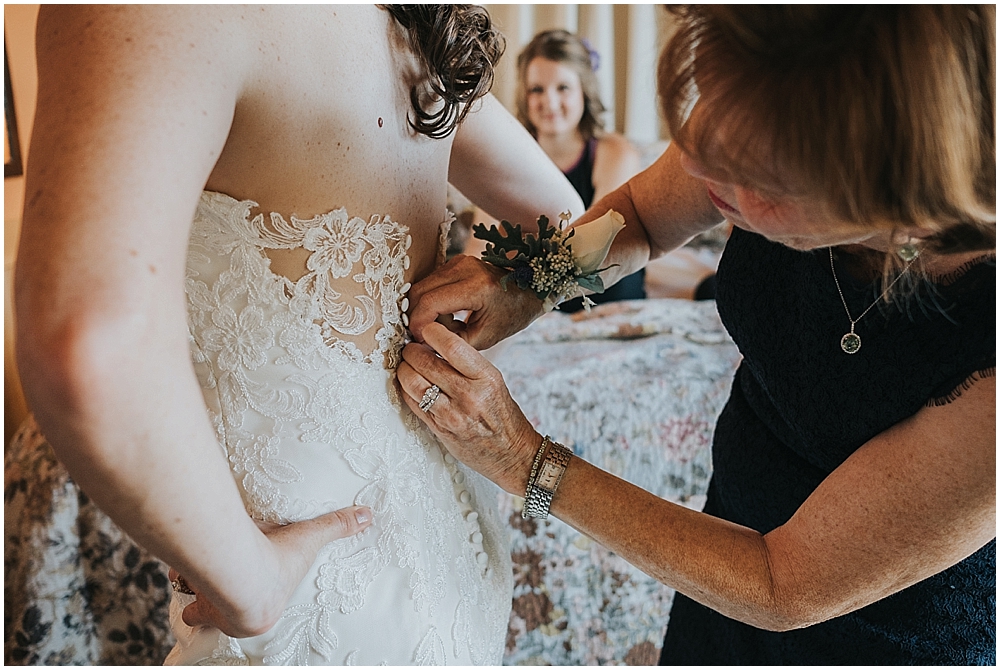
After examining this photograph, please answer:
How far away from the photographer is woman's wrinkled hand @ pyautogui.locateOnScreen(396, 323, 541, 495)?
0.90 meters

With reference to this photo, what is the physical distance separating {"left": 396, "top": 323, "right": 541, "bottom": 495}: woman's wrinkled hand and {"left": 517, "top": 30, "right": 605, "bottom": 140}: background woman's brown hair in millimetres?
2904

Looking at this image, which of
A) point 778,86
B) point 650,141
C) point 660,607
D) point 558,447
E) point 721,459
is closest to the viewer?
point 778,86

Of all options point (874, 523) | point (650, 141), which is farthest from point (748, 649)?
point (650, 141)

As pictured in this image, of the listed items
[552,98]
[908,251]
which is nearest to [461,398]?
[908,251]

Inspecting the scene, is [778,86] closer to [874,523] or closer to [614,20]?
[874,523]

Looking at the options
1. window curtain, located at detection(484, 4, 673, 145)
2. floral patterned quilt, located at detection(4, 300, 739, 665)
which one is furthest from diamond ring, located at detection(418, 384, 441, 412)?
window curtain, located at detection(484, 4, 673, 145)

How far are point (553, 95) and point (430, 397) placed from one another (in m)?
2.89

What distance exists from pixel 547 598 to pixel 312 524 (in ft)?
4.14

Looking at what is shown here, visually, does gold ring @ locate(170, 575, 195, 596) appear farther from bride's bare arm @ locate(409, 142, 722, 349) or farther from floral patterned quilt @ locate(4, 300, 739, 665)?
floral patterned quilt @ locate(4, 300, 739, 665)

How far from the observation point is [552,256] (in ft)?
3.28

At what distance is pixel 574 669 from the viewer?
1.84 m

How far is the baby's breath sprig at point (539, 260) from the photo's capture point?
3.25 feet

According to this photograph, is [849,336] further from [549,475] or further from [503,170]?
[503,170]

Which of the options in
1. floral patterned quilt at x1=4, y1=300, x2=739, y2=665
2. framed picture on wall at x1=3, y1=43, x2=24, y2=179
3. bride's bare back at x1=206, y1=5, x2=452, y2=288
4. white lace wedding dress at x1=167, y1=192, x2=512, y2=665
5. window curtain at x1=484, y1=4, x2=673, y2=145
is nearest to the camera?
bride's bare back at x1=206, y1=5, x2=452, y2=288
